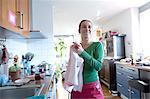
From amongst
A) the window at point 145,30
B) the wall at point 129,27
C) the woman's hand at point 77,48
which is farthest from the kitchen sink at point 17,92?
the wall at point 129,27

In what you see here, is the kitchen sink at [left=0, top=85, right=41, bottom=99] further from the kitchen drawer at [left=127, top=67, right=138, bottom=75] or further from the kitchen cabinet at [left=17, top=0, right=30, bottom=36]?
the kitchen drawer at [left=127, top=67, right=138, bottom=75]

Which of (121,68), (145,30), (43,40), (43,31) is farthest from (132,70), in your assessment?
(43,31)

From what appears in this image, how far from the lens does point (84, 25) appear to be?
5.57ft

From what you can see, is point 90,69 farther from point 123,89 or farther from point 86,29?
point 123,89

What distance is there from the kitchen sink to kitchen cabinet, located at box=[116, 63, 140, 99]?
2.70 meters

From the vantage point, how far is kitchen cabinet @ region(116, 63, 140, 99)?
415 cm

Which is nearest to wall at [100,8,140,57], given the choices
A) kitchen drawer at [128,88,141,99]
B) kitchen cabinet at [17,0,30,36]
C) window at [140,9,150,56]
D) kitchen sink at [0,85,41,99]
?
window at [140,9,150,56]

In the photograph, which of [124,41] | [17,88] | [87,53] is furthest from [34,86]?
[124,41]

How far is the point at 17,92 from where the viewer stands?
1.81 m

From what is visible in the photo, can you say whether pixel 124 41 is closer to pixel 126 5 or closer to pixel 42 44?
pixel 126 5

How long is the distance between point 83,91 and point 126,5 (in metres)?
4.17

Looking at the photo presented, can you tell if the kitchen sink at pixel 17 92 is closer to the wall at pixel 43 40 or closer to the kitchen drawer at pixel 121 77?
the wall at pixel 43 40

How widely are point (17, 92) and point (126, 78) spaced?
3380 millimetres

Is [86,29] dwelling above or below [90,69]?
above
